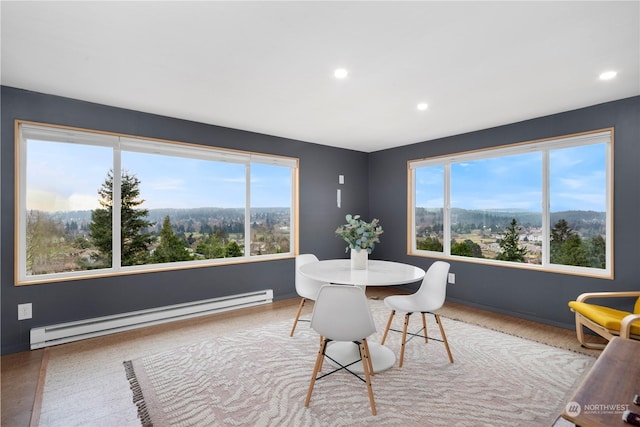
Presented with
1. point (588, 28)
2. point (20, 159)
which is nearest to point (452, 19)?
point (588, 28)

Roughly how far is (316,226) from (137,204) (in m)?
2.61

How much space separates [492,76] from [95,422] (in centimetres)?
382

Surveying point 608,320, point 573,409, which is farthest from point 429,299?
point 573,409

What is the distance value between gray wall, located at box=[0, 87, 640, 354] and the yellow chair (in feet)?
1.23

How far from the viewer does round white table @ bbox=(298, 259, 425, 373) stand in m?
2.57

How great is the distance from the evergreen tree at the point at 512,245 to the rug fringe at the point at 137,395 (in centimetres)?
432

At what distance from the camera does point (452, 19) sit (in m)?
1.89

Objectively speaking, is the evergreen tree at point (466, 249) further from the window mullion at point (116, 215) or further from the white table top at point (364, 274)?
the window mullion at point (116, 215)

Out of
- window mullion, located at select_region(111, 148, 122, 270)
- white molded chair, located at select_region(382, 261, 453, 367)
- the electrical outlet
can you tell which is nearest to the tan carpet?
white molded chair, located at select_region(382, 261, 453, 367)

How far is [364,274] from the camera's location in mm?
2855

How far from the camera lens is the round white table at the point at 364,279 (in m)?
2.57

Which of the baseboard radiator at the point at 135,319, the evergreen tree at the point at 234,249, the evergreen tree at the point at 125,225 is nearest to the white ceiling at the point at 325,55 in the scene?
the evergreen tree at the point at 125,225

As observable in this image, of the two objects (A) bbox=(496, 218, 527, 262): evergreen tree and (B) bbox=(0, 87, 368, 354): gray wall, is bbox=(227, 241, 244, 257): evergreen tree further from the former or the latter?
(A) bbox=(496, 218, 527, 262): evergreen tree

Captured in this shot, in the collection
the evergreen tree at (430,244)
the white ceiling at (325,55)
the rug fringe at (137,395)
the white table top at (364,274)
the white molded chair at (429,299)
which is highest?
the white ceiling at (325,55)
